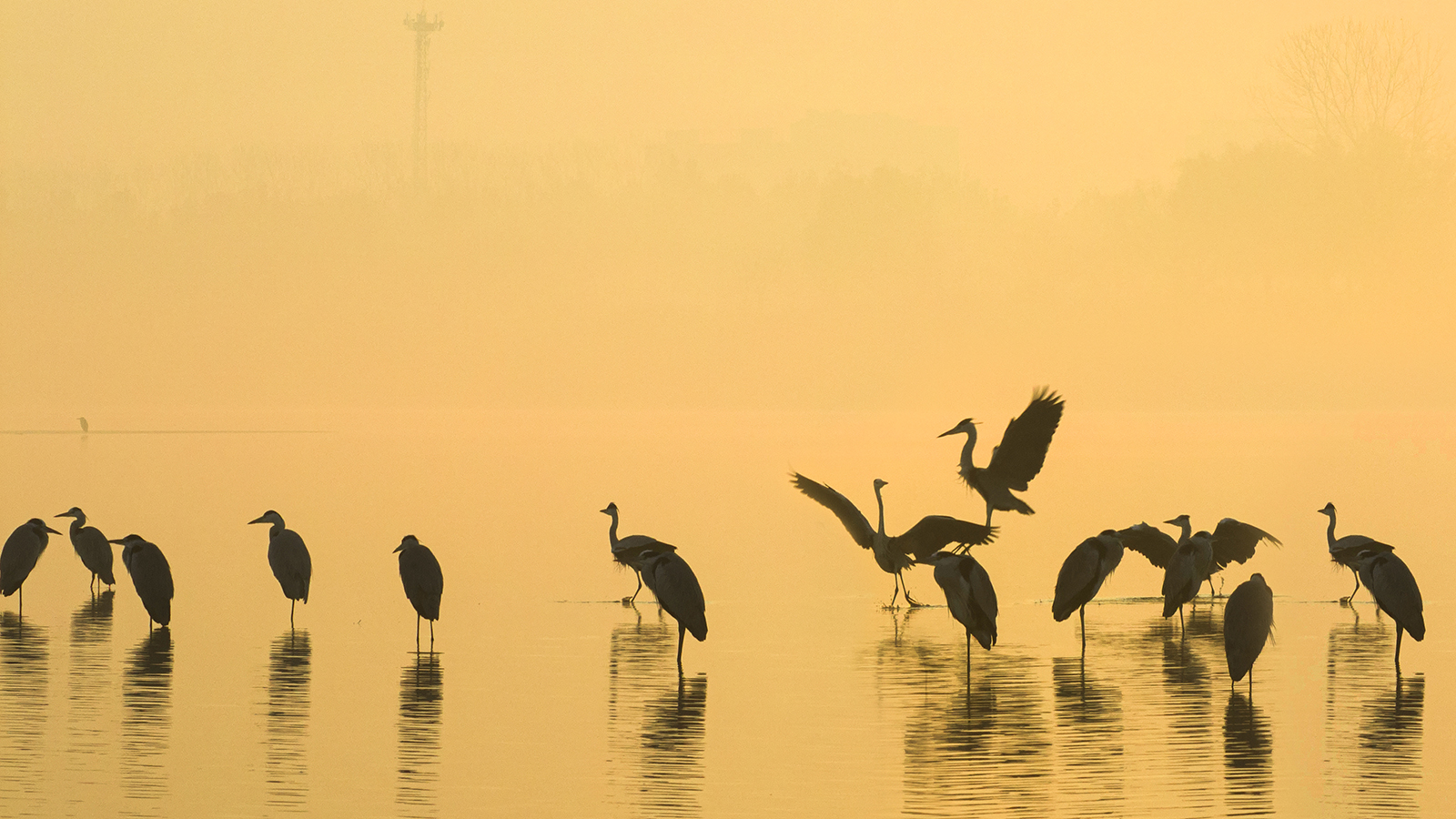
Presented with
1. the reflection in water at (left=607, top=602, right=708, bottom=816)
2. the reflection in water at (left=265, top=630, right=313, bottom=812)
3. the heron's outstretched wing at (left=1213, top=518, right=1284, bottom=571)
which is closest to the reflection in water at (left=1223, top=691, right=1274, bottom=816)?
the reflection in water at (left=607, top=602, right=708, bottom=816)

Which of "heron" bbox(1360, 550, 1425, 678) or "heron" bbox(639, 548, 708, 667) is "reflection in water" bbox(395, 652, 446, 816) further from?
"heron" bbox(1360, 550, 1425, 678)

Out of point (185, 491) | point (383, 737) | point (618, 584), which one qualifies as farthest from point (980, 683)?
point (185, 491)

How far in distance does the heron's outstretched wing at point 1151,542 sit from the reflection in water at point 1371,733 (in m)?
3.15

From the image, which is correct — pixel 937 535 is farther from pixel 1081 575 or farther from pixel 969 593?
pixel 969 593

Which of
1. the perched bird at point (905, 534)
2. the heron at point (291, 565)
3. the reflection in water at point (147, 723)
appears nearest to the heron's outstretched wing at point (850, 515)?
the perched bird at point (905, 534)

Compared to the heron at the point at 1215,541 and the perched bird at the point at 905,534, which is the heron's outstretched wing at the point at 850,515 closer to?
the perched bird at the point at 905,534

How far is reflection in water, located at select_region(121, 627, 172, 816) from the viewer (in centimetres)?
1288

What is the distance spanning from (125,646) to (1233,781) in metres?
12.1

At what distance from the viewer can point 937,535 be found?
23.4 m

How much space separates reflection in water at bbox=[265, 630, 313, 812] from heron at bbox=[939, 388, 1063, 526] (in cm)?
1034

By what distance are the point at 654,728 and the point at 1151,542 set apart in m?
10.00

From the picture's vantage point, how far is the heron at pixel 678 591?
58.3 ft

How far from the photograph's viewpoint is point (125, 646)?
2000 centimetres

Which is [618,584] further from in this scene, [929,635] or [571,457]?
[571,457]
